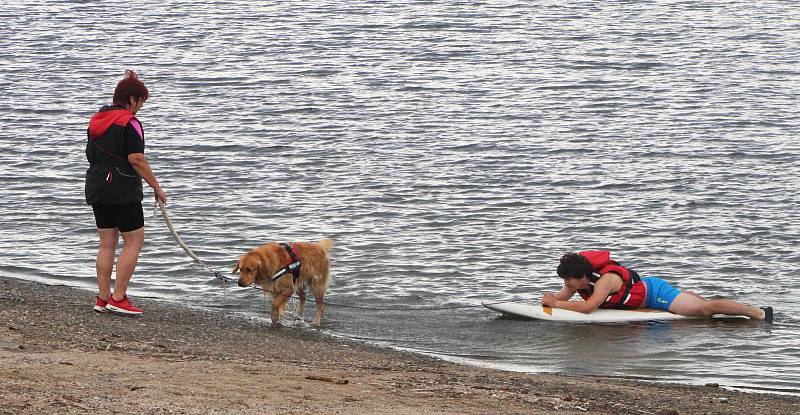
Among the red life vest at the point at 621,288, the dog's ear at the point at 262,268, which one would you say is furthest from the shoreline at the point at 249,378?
the red life vest at the point at 621,288

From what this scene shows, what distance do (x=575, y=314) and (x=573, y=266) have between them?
1.82 ft

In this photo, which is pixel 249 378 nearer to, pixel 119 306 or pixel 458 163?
pixel 119 306

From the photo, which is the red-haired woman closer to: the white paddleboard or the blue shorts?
the white paddleboard

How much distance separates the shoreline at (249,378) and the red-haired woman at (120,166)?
86 cm

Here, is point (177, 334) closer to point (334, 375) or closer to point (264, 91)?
point (334, 375)

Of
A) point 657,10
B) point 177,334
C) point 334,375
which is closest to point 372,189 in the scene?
point 177,334

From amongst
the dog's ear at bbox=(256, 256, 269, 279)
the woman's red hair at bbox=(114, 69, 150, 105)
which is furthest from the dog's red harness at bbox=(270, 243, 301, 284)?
the woman's red hair at bbox=(114, 69, 150, 105)

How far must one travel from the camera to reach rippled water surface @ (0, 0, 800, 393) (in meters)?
12.4

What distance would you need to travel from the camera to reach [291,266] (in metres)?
11.2

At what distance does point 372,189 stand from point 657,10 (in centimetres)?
1987

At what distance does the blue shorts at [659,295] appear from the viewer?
12.3 meters

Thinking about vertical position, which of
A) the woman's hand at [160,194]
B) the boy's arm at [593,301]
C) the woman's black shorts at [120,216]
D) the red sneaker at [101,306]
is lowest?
the boy's arm at [593,301]

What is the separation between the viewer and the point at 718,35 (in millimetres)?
30953

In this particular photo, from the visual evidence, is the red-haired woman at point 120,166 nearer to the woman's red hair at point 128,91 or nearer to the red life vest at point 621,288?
the woman's red hair at point 128,91
